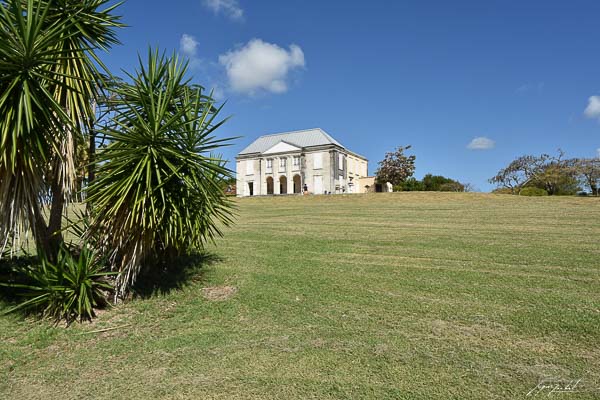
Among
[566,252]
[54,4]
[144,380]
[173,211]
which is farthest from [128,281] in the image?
[566,252]

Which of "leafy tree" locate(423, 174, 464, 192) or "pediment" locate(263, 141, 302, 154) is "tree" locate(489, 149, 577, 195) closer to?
"leafy tree" locate(423, 174, 464, 192)

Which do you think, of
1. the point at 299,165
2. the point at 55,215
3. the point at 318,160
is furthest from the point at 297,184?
the point at 55,215

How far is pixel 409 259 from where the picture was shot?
6.91 meters

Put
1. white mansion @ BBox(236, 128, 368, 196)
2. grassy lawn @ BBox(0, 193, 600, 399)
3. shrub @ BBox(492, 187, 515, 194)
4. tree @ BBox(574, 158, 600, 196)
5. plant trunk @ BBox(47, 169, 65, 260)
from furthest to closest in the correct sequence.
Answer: white mansion @ BBox(236, 128, 368, 196), shrub @ BBox(492, 187, 515, 194), tree @ BBox(574, 158, 600, 196), plant trunk @ BBox(47, 169, 65, 260), grassy lawn @ BBox(0, 193, 600, 399)

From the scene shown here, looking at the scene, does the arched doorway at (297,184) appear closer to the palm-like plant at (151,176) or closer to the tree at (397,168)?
the tree at (397,168)

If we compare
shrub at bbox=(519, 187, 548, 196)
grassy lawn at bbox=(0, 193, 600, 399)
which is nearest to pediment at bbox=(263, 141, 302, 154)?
shrub at bbox=(519, 187, 548, 196)

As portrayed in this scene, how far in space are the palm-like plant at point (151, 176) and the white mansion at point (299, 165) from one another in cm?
4098

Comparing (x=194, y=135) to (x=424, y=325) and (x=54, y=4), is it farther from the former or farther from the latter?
(x=424, y=325)

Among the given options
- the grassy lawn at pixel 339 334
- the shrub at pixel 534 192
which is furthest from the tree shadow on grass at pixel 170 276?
the shrub at pixel 534 192

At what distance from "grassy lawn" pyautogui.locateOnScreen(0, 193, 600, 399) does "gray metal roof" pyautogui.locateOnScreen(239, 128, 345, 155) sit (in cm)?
4445

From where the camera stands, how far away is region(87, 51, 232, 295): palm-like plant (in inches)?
172

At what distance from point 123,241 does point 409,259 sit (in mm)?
5253

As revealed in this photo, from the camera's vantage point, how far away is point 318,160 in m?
49.2

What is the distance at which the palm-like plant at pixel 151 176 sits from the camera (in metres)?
4.36
